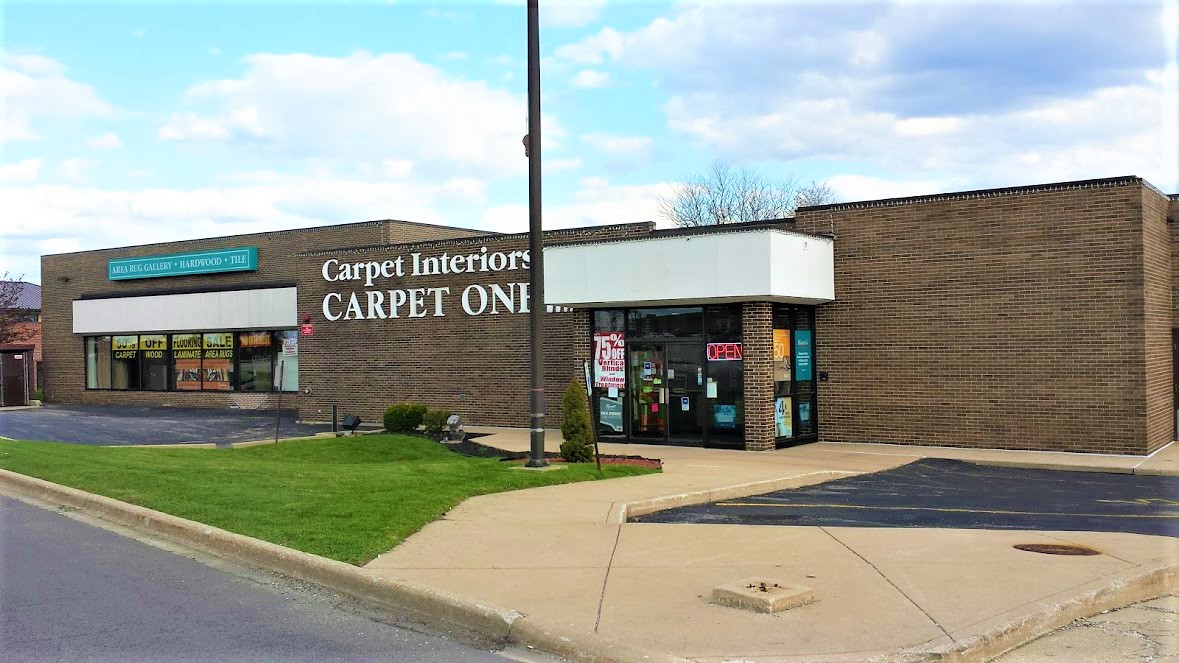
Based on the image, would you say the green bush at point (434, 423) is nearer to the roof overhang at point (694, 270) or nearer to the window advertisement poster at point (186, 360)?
the roof overhang at point (694, 270)

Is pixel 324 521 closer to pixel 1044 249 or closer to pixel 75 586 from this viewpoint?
pixel 75 586

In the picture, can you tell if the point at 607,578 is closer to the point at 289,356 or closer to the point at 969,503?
the point at 969,503

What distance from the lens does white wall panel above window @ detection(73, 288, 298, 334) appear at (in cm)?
3397

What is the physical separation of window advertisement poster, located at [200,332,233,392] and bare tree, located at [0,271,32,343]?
17544 mm

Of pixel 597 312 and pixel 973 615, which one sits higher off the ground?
pixel 597 312

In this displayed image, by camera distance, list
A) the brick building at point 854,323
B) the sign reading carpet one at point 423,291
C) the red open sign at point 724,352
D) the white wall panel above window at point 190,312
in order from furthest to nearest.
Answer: the white wall panel above window at point 190,312, the sign reading carpet one at point 423,291, the red open sign at point 724,352, the brick building at point 854,323

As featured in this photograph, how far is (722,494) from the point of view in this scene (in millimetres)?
13227

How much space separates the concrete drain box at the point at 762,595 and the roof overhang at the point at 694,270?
1140cm

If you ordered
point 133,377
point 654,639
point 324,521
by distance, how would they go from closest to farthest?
point 654,639
point 324,521
point 133,377

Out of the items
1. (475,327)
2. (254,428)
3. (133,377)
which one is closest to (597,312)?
(475,327)

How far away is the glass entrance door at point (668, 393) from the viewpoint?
20.2 meters

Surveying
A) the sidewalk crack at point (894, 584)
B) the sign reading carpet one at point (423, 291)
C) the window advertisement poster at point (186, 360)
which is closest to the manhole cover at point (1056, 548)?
the sidewalk crack at point (894, 584)

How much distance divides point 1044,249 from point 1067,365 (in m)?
2.17

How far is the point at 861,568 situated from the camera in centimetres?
832
